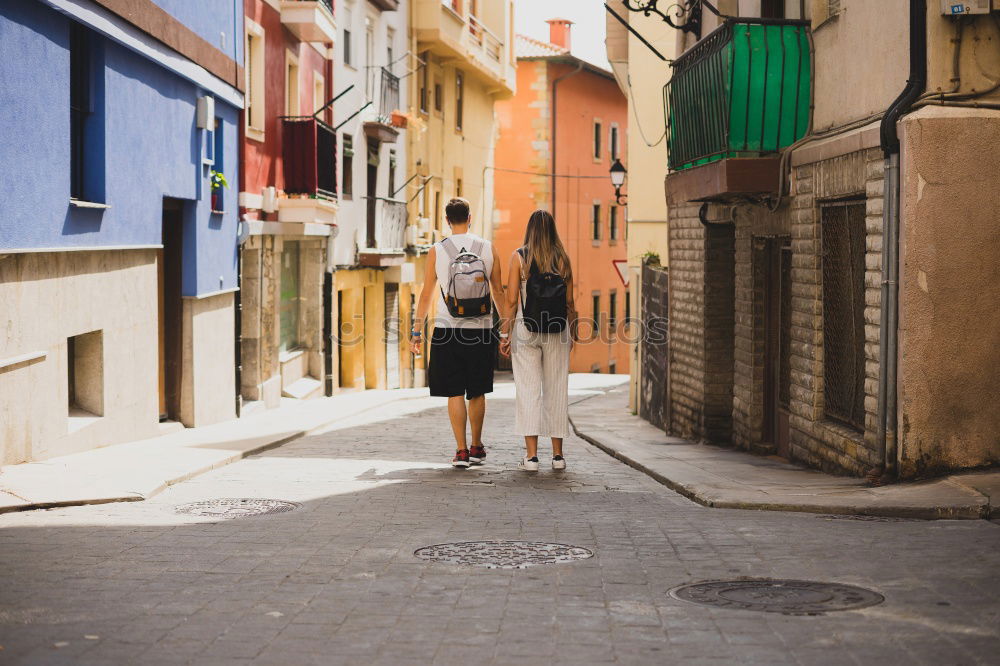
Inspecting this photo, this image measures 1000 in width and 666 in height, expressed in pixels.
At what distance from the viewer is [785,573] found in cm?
644

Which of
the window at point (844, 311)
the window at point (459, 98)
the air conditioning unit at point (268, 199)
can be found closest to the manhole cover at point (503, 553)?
the window at point (844, 311)

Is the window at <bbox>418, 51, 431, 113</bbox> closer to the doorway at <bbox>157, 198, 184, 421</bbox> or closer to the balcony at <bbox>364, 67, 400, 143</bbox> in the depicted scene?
the balcony at <bbox>364, 67, 400, 143</bbox>

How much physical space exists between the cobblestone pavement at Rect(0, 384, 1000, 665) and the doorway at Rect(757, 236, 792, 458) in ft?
14.3

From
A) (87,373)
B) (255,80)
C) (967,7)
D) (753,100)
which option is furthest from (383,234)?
(967,7)

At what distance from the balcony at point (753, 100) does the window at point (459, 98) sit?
29.6m

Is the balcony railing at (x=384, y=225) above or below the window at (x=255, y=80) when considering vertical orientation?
below

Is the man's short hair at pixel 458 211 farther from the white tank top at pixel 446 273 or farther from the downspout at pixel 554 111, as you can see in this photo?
the downspout at pixel 554 111

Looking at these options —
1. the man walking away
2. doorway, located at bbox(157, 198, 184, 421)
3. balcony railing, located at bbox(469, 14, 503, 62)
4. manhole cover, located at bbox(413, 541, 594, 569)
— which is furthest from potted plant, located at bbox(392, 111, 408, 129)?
manhole cover, located at bbox(413, 541, 594, 569)

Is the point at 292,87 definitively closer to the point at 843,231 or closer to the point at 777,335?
the point at 777,335

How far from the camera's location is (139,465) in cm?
1155

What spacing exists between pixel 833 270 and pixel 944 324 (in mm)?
2340

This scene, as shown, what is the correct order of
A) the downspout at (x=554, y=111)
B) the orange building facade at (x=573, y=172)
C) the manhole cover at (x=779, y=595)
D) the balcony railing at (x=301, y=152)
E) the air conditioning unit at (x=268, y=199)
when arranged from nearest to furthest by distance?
the manhole cover at (x=779, y=595), the air conditioning unit at (x=268, y=199), the balcony railing at (x=301, y=152), the orange building facade at (x=573, y=172), the downspout at (x=554, y=111)

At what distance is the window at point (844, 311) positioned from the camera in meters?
10.8

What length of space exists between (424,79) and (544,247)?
2882 cm
